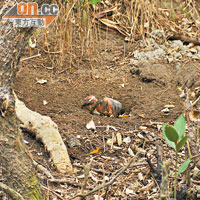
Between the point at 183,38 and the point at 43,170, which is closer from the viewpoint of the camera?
the point at 43,170

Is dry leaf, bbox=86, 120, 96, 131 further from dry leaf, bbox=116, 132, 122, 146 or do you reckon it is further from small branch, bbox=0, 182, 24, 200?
small branch, bbox=0, 182, 24, 200

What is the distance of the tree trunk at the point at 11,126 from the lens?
1582mm

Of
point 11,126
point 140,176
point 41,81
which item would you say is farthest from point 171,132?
point 41,81

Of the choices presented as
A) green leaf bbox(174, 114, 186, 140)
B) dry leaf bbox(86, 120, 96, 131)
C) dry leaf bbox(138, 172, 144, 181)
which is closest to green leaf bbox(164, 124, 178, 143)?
green leaf bbox(174, 114, 186, 140)

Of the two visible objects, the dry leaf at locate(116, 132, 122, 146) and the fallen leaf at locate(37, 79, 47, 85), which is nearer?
the dry leaf at locate(116, 132, 122, 146)

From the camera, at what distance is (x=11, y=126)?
162 cm

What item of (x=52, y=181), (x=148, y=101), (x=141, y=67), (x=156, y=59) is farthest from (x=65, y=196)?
(x=156, y=59)

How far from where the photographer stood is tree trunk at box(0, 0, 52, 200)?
158 centimetres
